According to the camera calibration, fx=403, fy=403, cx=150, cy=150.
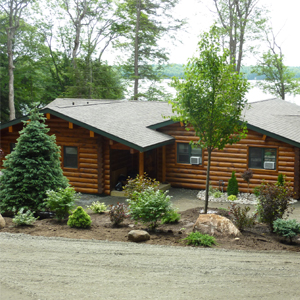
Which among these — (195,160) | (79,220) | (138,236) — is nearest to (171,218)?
(138,236)

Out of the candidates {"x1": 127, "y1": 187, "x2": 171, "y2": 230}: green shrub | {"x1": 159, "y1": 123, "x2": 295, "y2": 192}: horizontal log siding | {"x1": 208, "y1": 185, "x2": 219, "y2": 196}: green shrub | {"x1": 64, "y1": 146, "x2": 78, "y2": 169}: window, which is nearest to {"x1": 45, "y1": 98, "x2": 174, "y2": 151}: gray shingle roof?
{"x1": 159, "y1": 123, "x2": 295, "y2": 192}: horizontal log siding

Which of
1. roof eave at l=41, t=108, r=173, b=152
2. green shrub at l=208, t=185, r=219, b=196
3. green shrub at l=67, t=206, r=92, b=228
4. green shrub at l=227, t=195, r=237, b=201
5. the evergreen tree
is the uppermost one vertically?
roof eave at l=41, t=108, r=173, b=152

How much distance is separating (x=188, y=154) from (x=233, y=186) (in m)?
2.93

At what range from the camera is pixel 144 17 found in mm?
37656

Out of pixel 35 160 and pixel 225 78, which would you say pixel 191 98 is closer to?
pixel 225 78

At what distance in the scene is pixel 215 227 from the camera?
1041cm

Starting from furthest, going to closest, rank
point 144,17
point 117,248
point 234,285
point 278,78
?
point 278,78, point 144,17, point 117,248, point 234,285

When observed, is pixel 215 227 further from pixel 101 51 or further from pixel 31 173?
pixel 101 51

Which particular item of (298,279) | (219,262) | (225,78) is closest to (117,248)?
(219,262)

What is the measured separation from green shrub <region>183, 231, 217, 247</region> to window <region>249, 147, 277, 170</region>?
29.0ft

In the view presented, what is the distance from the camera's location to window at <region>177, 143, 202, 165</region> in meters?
19.2

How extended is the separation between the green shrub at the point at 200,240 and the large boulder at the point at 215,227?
0.41 meters

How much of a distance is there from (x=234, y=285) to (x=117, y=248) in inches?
118

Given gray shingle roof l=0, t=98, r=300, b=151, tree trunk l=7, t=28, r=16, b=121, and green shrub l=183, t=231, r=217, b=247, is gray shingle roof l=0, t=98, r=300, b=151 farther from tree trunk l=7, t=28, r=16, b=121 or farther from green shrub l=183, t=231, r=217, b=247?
tree trunk l=7, t=28, r=16, b=121
